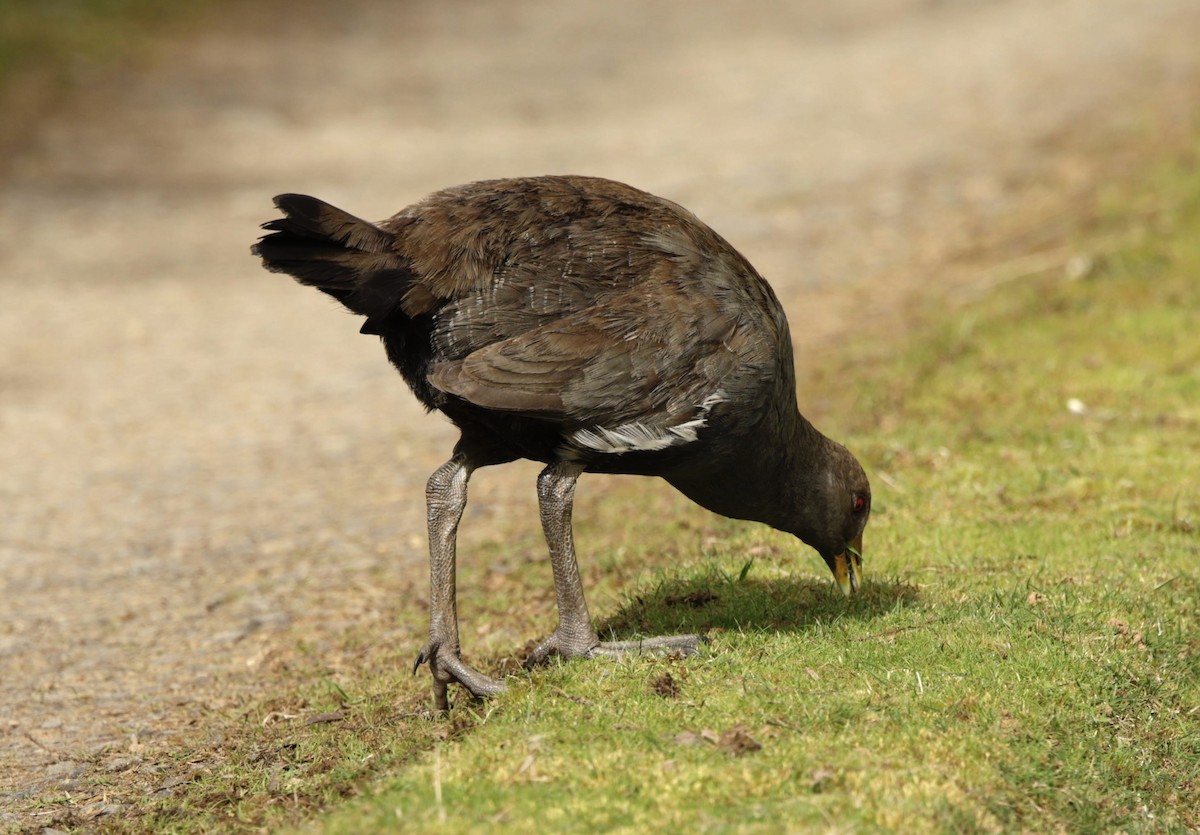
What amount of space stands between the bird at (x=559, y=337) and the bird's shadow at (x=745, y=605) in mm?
423

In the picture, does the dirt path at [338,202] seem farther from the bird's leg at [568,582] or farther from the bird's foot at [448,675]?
the bird's leg at [568,582]

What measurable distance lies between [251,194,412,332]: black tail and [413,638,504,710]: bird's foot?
1.24m

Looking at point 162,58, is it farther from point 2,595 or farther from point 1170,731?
A: point 1170,731

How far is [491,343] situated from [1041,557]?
274cm

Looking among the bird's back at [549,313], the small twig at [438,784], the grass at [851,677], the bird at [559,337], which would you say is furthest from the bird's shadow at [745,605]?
the small twig at [438,784]

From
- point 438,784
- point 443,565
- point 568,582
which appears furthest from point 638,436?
point 438,784

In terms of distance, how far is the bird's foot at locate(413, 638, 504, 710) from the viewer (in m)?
5.21

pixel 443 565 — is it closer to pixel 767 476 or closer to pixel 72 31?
pixel 767 476

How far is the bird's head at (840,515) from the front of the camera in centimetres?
586

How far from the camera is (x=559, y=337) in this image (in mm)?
5070

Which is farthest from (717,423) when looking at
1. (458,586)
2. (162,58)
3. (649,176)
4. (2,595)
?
(162,58)

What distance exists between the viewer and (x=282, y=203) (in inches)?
191

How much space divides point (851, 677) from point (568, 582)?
108cm

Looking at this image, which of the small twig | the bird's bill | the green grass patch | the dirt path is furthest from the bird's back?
the green grass patch
